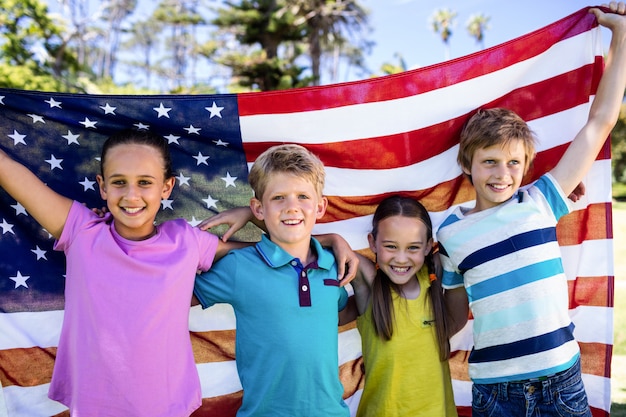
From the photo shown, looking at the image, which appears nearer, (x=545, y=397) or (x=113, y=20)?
(x=545, y=397)

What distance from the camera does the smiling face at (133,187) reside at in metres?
2.39

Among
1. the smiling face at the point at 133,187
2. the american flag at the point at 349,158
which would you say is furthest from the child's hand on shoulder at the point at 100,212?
the american flag at the point at 349,158

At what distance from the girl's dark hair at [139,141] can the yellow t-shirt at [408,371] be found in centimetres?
133

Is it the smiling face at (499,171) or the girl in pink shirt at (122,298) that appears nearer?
the girl in pink shirt at (122,298)

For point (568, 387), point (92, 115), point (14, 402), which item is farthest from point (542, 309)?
point (14, 402)

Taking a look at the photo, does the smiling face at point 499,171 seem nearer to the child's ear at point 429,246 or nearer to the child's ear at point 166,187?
the child's ear at point 429,246

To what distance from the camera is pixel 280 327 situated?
92.0 inches

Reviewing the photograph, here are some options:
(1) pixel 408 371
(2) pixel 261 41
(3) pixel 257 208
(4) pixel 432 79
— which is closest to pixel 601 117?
(4) pixel 432 79

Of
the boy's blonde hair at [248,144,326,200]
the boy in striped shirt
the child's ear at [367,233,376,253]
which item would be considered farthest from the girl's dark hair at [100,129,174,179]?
the boy in striped shirt

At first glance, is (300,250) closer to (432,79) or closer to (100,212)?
(100,212)

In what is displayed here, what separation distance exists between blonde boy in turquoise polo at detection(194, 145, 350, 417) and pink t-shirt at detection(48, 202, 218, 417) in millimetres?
188

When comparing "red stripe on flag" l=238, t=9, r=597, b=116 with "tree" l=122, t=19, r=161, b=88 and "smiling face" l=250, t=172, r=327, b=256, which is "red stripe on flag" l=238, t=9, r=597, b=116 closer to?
"smiling face" l=250, t=172, r=327, b=256

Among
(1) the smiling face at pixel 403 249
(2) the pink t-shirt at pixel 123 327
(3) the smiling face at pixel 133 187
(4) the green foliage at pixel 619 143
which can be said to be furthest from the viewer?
(4) the green foliage at pixel 619 143

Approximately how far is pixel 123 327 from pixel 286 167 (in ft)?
3.34
